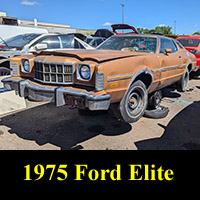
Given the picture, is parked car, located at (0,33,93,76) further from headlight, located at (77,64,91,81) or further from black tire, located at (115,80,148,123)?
black tire, located at (115,80,148,123)

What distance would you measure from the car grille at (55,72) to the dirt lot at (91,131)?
1009 millimetres

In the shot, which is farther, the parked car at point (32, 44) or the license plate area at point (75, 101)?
the parked car at point (32, 44)

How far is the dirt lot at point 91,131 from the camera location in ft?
10.2

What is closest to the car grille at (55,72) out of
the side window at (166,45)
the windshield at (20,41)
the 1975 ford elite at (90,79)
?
the 1975 ford elite at (90,79)

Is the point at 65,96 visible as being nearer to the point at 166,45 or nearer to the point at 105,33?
the point at 166,45

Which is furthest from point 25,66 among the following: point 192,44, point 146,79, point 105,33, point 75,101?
point 105,33

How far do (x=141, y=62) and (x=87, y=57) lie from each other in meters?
0.92

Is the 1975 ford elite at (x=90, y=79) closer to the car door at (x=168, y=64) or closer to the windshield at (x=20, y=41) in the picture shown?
the car door at (x=168, y=64)

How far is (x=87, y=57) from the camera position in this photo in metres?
2.69

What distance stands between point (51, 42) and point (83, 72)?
3.69 metres

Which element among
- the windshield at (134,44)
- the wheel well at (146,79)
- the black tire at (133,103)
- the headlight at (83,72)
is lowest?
the black tire at (133,103)

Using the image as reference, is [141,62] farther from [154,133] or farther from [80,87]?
[154,133]

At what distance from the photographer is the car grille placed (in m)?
2.71

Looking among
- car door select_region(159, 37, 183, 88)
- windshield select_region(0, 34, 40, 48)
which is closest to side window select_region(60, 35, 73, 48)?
windshield select_region(0, 34, 40, 48)
